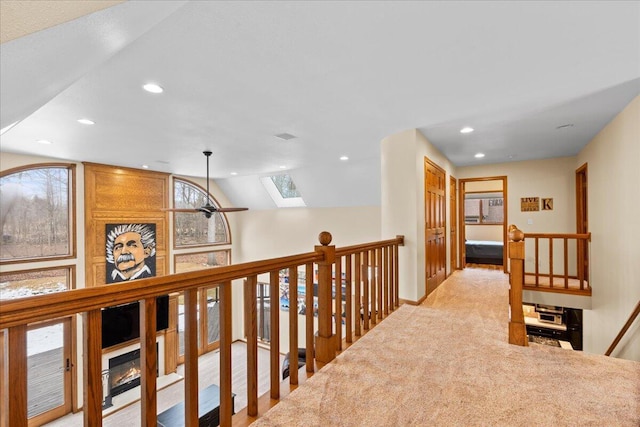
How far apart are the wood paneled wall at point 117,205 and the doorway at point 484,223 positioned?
7.26m

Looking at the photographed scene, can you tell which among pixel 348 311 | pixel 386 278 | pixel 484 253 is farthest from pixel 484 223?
pixel 348 311

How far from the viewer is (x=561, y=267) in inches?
222

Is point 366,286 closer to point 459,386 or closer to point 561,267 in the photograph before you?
point 459,386

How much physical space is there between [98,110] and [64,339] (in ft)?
16.3

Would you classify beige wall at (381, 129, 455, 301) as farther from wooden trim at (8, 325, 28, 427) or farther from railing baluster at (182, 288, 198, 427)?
wooden trim at (8, 325, 28, 427)

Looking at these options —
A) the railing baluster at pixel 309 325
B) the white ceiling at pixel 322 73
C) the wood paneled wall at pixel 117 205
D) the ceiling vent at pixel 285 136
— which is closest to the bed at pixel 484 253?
the white ceiling at pixel 322 73

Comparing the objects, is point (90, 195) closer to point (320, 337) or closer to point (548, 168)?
point (320, 337)

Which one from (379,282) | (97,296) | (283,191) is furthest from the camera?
(283,191)

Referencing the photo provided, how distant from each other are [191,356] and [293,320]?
0.77m

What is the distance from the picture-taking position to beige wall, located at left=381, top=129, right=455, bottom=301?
155 inches

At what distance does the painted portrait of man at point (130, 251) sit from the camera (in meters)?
6.40

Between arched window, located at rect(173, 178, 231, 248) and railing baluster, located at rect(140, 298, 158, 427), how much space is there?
7134mm

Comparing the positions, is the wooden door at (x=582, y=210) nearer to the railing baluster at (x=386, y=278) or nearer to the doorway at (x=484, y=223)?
the doorway at (x=484, y=223)

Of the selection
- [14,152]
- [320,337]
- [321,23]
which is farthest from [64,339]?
[321,23]
